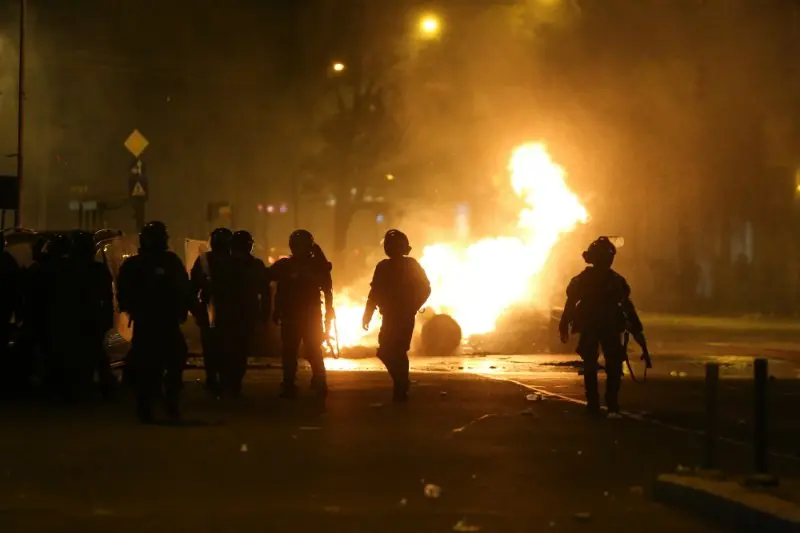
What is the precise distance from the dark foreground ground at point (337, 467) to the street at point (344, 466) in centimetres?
2

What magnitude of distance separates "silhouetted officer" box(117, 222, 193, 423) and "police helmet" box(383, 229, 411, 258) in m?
2.54

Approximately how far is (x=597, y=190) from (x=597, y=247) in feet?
71.2

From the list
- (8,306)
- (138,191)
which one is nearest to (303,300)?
(8,306)

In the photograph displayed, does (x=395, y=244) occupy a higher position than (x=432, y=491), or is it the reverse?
(x=395, y=244)

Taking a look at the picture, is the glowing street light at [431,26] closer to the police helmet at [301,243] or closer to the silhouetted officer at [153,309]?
the police helmet at [301,243]

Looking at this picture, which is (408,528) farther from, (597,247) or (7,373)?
(7,373)

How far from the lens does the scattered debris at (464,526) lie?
6738 mm

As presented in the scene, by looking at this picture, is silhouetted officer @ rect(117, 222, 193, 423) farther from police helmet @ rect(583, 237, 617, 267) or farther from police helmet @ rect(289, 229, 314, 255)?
police helmet @ rect(583, 237, 617, 267)

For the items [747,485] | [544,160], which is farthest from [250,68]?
[747,485]

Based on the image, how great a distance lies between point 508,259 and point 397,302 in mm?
16234

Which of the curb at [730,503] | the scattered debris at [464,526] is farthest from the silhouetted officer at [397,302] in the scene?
the scattered debris at [464,526]

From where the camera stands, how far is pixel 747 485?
296 inches

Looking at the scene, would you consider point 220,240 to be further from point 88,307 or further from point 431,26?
point 431,26

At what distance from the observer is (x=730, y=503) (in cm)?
693
